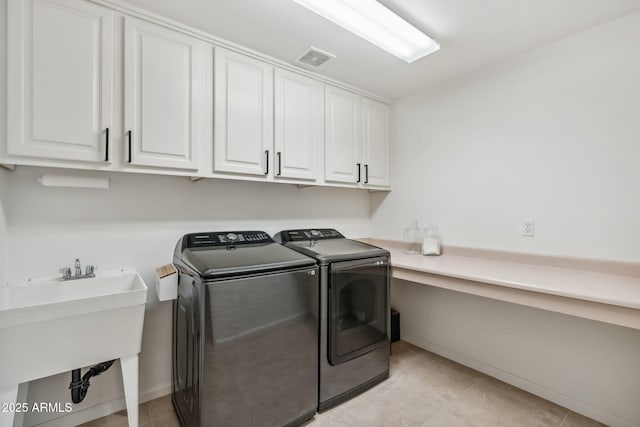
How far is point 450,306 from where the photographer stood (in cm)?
247

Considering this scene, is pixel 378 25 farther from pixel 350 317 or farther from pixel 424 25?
pixel 350 317

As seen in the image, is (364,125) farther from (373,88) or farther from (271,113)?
(271,113)

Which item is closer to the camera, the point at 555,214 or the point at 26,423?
the point at 26,423

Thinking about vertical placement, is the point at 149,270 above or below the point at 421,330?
above

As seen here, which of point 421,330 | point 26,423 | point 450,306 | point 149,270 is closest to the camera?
point 26,423

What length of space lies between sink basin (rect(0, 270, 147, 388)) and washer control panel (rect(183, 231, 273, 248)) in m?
0.50

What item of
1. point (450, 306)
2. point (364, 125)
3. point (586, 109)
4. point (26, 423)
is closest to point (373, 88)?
point (364, 125)

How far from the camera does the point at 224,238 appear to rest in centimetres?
198

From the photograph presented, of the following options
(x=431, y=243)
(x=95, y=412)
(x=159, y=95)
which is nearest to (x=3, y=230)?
(x=159, y=95)

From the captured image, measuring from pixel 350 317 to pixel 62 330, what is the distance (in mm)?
1509

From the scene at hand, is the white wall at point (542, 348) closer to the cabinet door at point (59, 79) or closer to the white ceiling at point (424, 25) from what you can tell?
the white ceiling at point (424, 25)

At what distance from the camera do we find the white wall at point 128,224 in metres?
1.57

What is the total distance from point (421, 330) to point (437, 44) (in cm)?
236

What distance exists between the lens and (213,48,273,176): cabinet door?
1859 mm
